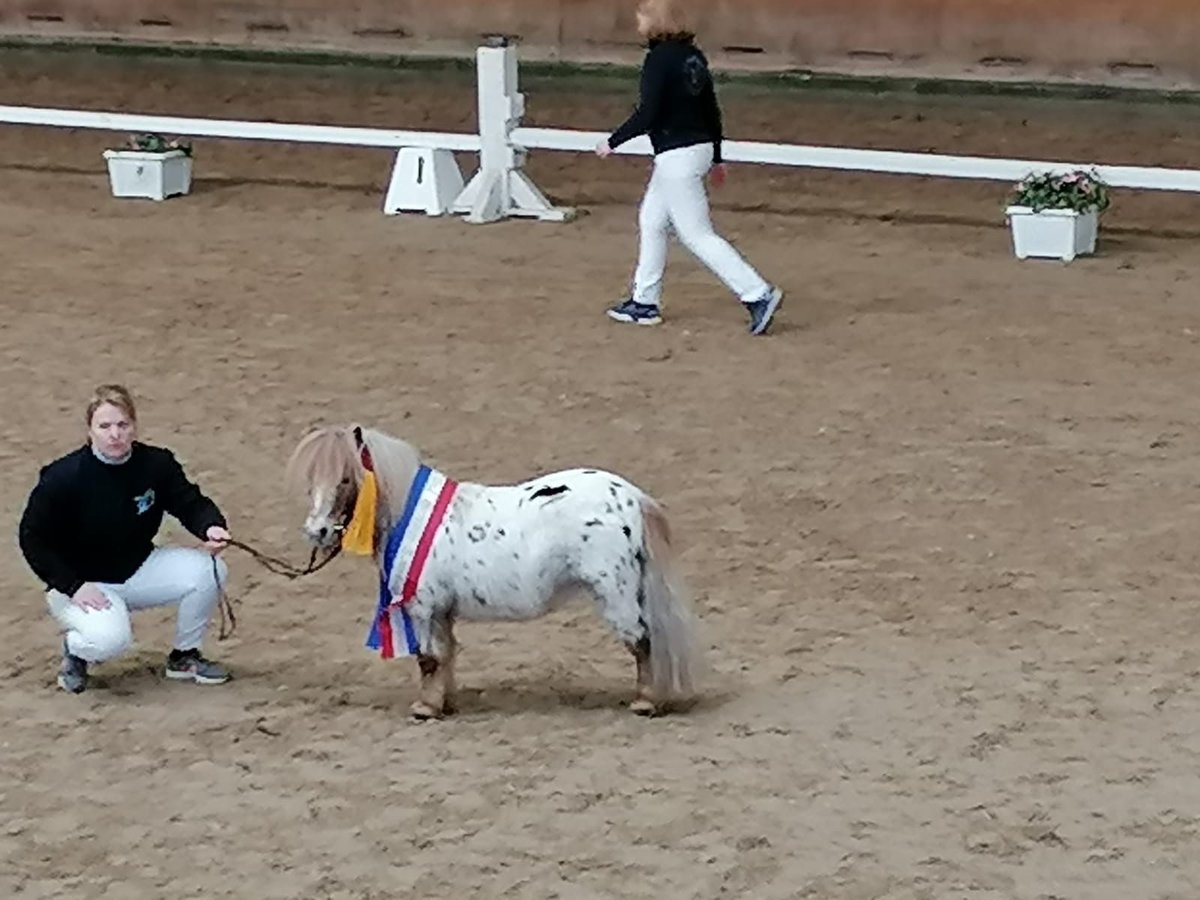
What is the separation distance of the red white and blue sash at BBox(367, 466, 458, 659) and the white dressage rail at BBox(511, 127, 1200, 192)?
22.1 ft

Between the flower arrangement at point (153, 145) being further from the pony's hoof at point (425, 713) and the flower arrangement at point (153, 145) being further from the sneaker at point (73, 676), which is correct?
the pony's hoof at point (425, 713)

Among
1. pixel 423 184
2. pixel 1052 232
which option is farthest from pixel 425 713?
pixel 423 184

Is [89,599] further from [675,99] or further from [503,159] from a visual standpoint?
[503,159]

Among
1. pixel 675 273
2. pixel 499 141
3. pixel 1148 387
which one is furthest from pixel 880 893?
pixel 499 141

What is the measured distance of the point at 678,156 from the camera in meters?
9.30

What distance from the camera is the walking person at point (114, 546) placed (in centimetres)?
531

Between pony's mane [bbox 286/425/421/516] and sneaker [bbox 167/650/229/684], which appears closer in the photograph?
pony's mane [bbox 286/425/421/516]

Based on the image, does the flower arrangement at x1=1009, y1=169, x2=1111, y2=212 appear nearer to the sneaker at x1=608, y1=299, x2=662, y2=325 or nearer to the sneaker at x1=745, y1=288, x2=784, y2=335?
the sneaker at x1=745, y1=288, x2=784, y2=335

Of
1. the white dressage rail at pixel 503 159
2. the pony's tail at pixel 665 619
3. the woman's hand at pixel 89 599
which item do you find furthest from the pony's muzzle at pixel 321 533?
the white dressage rail at pixel 503 159

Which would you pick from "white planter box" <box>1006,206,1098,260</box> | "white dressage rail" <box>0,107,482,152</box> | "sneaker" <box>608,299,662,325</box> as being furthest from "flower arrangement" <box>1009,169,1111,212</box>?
"white dressage rail" <box>0,107,482,152</box>

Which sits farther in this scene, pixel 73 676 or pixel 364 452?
pixel 73 676

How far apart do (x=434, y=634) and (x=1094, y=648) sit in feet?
5.66

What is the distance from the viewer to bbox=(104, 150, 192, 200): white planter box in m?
13.0

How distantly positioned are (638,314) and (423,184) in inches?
127
